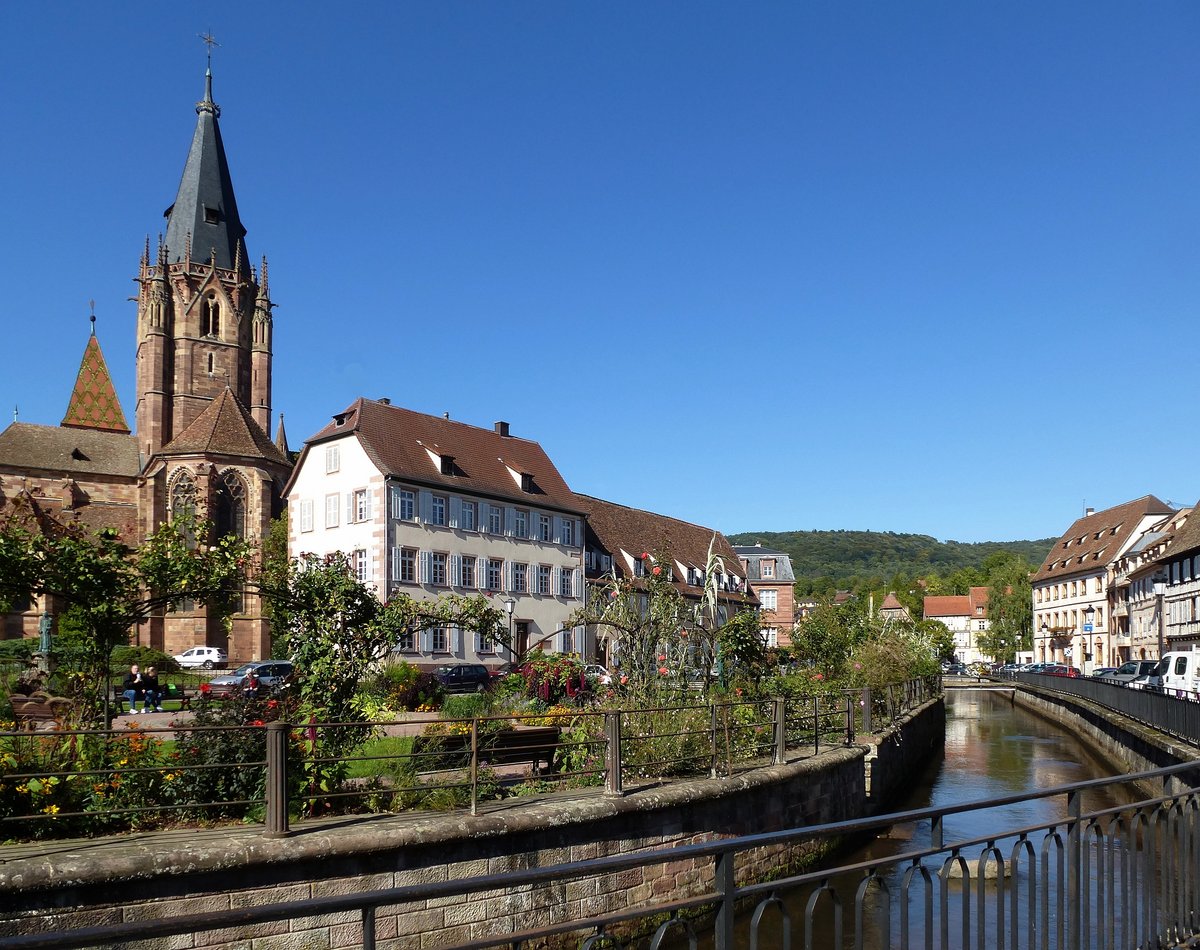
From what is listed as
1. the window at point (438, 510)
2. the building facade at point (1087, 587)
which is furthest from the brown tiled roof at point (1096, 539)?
the window at point (438, 510)

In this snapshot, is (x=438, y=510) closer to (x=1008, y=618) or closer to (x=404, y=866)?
(x=404, y=866)

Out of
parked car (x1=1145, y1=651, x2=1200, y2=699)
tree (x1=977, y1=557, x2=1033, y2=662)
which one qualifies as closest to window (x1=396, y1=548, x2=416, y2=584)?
parked car (x1=1145, y1=651, x2=1200, y2=699)

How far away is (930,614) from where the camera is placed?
15350 cm

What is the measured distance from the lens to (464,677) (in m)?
39.5

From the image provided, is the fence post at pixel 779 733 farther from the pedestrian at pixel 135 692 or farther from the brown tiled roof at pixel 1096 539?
the brown tiled roof at pixel 1096 539

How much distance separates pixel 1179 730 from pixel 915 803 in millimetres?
5620

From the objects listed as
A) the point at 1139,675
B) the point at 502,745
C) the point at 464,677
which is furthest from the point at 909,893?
the point at 1139,675

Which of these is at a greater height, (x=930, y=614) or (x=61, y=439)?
(x=61, y=439)

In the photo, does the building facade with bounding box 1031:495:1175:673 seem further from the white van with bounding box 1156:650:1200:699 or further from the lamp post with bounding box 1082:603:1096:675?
the white van with bounding box 1156:650:1200:699

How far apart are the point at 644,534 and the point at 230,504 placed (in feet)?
78.5

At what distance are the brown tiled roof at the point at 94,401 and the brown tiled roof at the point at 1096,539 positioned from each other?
73.9m

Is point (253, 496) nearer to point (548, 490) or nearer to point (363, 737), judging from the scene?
point (548, 490)

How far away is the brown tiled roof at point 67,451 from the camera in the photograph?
64.8 meters

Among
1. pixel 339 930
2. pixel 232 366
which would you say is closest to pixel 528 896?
pixel 339 930
